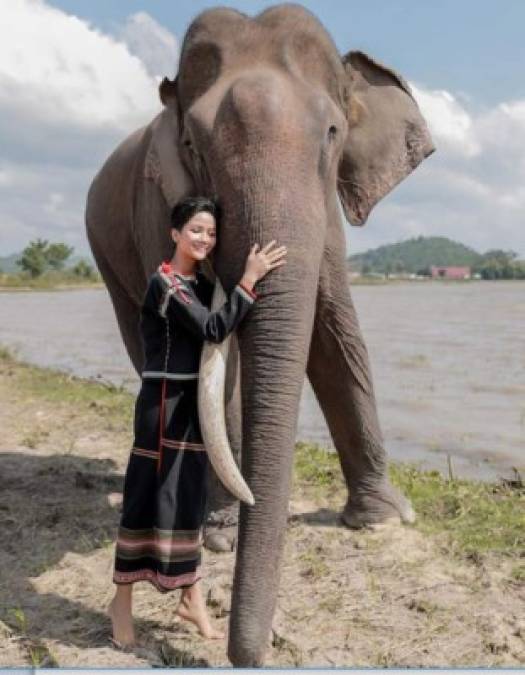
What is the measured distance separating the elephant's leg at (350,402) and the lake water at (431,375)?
209 cm

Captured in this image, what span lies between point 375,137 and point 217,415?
2.11 m

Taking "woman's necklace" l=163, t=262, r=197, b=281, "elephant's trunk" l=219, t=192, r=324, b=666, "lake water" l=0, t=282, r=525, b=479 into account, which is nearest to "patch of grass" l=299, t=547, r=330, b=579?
"elephant's trunk" l=219, t=192, r=324, b=666

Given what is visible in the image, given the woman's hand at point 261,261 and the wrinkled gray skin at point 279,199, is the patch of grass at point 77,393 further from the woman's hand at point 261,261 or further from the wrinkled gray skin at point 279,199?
the woman's hand at point 261,261

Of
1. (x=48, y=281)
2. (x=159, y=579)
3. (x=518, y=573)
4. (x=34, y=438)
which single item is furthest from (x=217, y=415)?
(x=48, y=281)

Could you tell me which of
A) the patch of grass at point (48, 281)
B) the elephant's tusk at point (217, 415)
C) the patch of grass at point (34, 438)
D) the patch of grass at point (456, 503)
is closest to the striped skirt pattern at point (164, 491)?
the elephant's tusk at point (217, 415)

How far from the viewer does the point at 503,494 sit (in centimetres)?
591

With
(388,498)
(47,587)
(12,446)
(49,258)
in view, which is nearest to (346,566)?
(388,498)

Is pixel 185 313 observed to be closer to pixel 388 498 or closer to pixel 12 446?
pixel 388 498

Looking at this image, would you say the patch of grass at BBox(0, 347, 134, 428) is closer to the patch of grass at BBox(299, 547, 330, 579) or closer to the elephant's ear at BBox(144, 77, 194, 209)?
the patch of grass at BBox(299, 547, 330, 579)

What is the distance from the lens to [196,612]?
11.9 feet

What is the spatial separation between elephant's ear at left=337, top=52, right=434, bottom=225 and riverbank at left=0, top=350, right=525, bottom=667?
1.73 meters

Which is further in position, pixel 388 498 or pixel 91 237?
pixel 91 237

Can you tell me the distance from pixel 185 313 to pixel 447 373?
9.93m

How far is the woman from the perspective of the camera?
133 inches
